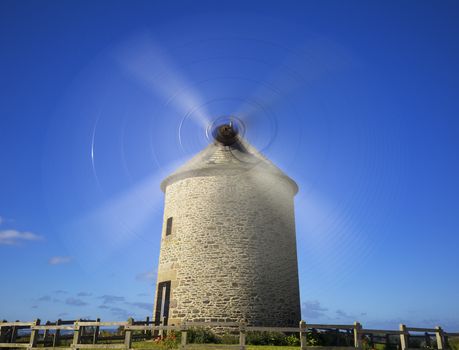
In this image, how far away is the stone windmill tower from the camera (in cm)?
1543

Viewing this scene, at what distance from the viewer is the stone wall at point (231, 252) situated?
15.4 m

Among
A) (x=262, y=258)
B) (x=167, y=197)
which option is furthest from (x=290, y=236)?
(x=167, y=197)

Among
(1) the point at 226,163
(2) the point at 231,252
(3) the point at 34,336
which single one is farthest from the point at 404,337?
(3) the point at 34,336

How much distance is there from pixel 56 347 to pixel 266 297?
8.16 m

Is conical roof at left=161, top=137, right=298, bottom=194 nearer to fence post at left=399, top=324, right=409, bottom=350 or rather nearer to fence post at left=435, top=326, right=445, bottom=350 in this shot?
fence post at left=399, top=324, right=409, bottom=350

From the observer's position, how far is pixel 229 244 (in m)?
16.1

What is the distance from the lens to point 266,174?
1795 centimetres

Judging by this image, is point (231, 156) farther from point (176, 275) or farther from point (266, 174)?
point (176, 275)

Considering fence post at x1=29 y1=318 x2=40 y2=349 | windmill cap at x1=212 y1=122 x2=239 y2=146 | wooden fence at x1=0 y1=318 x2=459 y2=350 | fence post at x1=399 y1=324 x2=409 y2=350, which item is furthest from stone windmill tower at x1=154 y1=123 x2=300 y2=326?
fence post at x1=399 y1=324 x2=409 y2=350

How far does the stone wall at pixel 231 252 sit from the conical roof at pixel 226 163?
1.00ft

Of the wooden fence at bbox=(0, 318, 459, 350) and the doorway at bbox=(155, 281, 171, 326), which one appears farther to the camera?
the doorway at bbox=(155, 281, 171, 326)

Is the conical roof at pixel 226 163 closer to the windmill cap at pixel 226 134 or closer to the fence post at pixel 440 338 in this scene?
the windmill cap at pixel 226 134

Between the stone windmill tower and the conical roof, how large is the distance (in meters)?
0.05

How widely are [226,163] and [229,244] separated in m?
3.94
